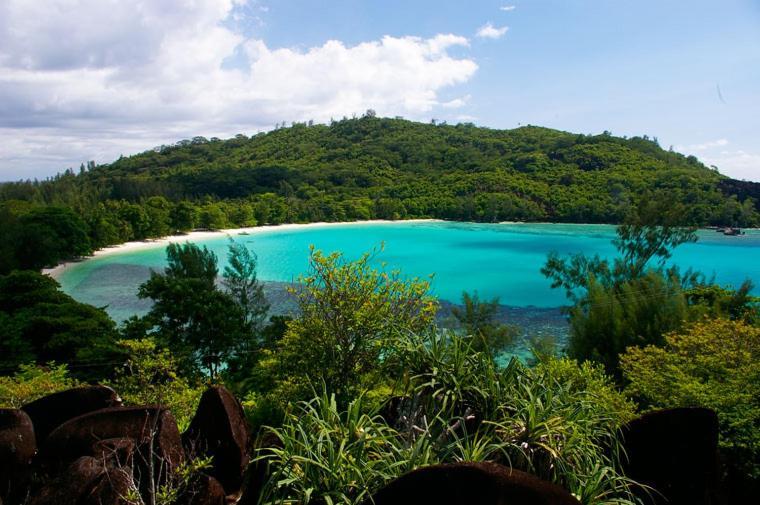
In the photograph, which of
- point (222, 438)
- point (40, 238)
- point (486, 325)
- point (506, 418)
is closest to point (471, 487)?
point (506, 418)

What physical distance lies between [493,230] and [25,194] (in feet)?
181

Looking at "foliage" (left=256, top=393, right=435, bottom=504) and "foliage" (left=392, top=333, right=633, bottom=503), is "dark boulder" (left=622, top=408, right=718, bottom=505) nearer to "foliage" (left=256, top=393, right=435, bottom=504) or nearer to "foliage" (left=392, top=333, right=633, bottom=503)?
"foliage" (left=392, top=333, right=633, bottom=503)

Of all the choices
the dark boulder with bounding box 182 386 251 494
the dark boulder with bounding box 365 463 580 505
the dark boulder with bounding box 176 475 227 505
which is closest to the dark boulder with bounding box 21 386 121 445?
the dark boulder with bounding box 182 386 251 494

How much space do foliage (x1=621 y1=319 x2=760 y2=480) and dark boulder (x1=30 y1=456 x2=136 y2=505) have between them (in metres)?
6.16

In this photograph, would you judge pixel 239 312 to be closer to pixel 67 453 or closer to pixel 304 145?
pixel 67 453

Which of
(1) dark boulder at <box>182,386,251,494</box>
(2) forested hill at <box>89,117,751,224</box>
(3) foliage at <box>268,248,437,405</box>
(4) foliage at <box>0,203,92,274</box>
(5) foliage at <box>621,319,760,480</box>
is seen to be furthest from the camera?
(2) forested hill at <box>89,117,751,224</box>

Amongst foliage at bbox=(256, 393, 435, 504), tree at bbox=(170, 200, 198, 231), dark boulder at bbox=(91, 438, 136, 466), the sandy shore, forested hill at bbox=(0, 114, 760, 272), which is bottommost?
the sandy shore

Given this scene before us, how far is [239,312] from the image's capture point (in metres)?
15.4

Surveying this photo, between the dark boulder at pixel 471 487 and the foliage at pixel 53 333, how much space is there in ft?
37.5

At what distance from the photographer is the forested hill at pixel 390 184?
172 feet

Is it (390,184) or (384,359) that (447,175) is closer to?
(390,184)

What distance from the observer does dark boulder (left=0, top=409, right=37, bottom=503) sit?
366 centimetres

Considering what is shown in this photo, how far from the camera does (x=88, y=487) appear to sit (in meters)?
3.15

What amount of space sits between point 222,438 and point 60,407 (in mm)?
1563
